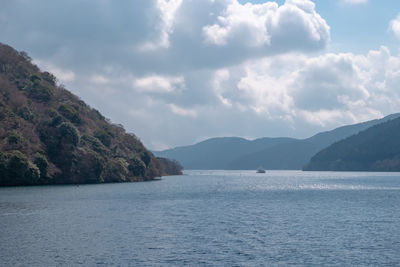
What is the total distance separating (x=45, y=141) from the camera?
158750mm

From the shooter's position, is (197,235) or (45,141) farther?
(45,141)

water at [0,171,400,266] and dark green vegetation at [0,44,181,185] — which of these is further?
dark green vegetation at [0,44,181,185]

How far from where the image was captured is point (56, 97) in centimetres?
19338

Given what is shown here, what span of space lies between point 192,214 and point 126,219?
11.1 meters

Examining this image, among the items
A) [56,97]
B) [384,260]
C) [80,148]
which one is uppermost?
[56,97]

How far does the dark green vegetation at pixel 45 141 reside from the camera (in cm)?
13612

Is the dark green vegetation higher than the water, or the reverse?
the dark green vegetation

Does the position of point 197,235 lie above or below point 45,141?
below

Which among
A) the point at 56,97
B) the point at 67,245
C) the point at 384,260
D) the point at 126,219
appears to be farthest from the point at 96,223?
the point at 56,97

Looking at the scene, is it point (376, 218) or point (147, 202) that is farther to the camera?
point (147, 202)

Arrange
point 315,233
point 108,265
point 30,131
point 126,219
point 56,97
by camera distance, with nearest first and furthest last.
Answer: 1. point 108,265
2. point 315,233
3. point 126,219
4. point 30,131
5. point 56,97

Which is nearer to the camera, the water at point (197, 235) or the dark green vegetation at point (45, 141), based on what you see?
the water at point (197, 235)

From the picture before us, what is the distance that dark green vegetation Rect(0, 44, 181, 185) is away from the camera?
136 meters

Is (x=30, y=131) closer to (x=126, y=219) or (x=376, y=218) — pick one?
Result: (x=126, y=219)
